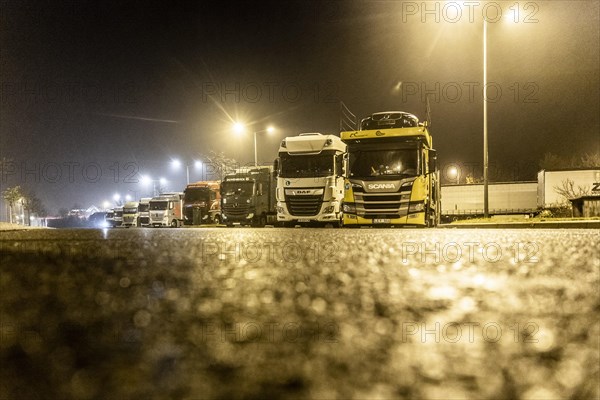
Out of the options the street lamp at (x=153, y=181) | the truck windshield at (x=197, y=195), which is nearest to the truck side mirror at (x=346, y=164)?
the truck windshield at (x=197, y=195)

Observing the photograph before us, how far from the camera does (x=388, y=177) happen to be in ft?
58.6

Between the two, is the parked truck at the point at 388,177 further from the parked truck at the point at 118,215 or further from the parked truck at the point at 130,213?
the parked truck at the point at 118,215

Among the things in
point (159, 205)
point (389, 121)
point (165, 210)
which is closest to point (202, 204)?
point (165, 210)

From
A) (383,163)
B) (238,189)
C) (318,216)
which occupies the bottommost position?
(318,216)

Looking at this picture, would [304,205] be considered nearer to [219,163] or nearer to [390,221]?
[390,221]

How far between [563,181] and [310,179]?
16.6 meters

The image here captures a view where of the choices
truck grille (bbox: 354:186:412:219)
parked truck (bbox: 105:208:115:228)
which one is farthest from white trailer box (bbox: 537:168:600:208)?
parked truck (bbox: 105:208:115:228)

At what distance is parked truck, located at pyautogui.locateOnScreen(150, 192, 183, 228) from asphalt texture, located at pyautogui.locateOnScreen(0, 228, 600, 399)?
34440mm

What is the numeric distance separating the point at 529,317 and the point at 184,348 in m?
1.63

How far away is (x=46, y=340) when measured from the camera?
6.81 feet

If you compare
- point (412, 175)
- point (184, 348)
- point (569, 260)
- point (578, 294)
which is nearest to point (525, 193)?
point (412, 175)

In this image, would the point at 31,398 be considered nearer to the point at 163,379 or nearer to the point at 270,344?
the point at 163,379

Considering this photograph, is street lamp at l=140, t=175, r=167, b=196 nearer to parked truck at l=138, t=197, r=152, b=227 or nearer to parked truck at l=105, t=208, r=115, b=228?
parked truck at l=105, t=208, r=115, b=228

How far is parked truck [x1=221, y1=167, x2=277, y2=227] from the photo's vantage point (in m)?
27.9
